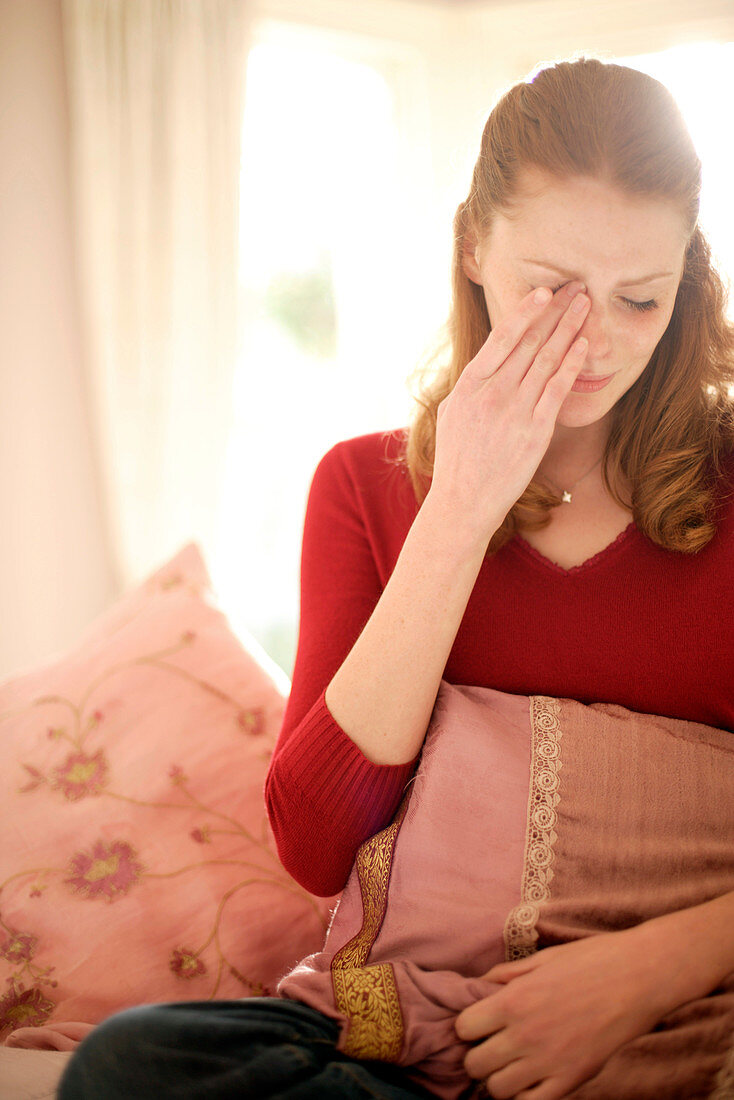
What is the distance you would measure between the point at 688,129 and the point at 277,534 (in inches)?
59.2

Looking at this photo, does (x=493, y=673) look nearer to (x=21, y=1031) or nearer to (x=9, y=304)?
(x=21, y=1031)

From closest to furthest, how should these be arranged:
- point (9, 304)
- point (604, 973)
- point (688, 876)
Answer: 1. point (604, 973)
2. point (688, 876)
3. point (9, 304)

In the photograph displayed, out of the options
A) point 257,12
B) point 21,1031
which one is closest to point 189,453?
point 257,12

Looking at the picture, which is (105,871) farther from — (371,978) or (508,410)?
(508,410)

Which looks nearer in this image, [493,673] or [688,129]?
[688,129]

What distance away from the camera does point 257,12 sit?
1.91 m

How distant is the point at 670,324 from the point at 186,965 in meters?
1.04

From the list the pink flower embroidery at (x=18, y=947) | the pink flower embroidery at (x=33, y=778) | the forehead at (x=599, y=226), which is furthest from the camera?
the pink flower embroidery at (x=33, y=778)

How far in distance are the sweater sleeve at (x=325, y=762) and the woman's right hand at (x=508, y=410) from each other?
0.25 meters

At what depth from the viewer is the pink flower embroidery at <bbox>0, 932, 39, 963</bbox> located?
99 centimetres

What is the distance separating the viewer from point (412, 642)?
3.04ft

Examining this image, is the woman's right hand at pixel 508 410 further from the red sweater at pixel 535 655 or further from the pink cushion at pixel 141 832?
the pink cushion at pixel 141 832

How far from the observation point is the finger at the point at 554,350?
0.90 metres

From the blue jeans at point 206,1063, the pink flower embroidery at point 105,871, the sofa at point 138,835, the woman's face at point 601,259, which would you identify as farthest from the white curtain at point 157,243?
the blue jeans at point 206,1063
